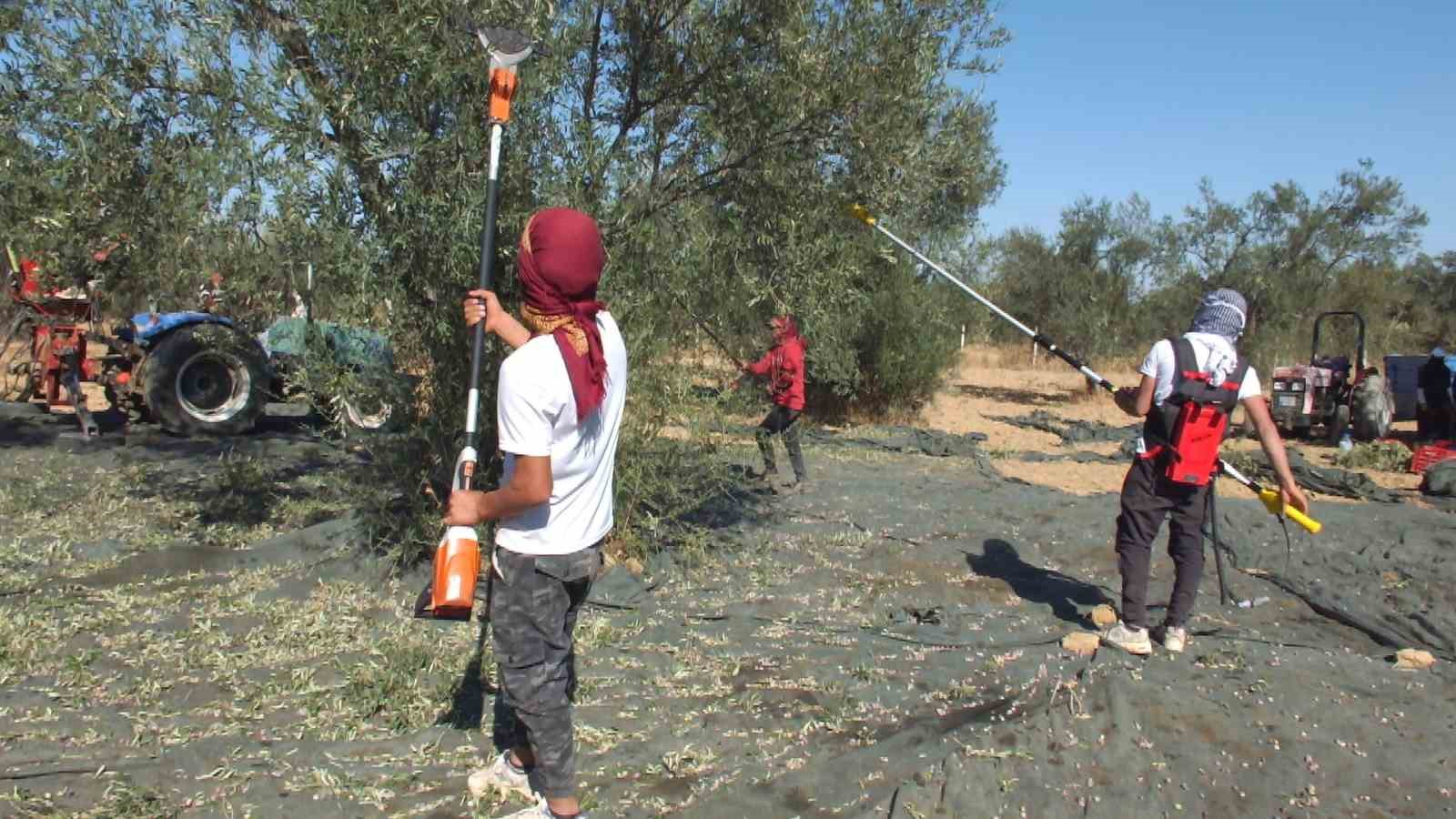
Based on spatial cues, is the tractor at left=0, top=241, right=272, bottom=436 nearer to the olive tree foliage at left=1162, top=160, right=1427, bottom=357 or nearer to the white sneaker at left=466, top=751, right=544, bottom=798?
the white sneaker at left=466, top=751, right=544, bottom=798

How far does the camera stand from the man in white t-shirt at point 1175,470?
16.4 feet

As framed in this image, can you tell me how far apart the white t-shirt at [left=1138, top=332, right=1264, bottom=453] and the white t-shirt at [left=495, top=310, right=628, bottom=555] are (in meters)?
3.07

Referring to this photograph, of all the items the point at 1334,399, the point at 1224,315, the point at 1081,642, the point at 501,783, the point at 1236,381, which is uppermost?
the point at 1224,315

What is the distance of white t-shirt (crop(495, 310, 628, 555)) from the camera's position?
2803 millimetres

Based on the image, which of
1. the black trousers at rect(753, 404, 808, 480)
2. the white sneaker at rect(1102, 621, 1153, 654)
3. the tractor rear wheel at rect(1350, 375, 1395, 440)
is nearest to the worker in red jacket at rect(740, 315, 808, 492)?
the black trousers at rect(753, 404, 808, 480)

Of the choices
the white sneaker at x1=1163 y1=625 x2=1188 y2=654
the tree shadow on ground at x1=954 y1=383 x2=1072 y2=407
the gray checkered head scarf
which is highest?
the gray checkered head scarf

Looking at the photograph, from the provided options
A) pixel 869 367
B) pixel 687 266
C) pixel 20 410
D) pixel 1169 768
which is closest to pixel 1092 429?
pixel 869 367

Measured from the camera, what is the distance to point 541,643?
310cm

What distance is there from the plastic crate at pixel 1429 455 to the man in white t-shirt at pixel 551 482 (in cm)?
1226

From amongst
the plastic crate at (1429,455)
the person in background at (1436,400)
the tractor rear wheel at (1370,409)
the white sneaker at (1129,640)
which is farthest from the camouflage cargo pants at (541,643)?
the tractor rear wheel at (1370,409)

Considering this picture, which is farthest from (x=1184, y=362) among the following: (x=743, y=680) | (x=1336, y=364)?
(x=1336, y=364)

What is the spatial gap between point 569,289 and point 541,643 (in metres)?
1.06

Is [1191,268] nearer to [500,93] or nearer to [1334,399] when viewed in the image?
[1334,399]

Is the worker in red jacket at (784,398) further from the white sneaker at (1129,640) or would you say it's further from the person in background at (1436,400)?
the person in background at (1436,400)
